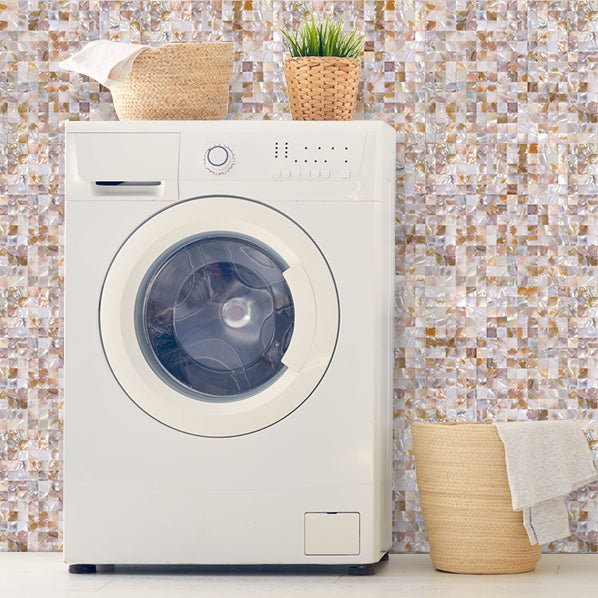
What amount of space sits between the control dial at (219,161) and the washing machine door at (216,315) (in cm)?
7

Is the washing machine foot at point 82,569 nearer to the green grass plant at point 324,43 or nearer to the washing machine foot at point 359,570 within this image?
the washing machine foot at point 359,570

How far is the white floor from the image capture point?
7.03ft

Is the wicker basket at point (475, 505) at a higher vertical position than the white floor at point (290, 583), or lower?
higher

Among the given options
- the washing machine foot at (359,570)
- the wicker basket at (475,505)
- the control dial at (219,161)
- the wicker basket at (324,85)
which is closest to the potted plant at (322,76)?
the wicker basket at (324,85)

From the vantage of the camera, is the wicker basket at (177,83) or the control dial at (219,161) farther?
the wicker basket at (177,83)

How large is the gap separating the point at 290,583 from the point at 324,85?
3.77 ft

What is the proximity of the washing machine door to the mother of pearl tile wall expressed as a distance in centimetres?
48

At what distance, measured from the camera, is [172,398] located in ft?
7.54

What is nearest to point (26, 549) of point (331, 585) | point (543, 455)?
point (331, 585)

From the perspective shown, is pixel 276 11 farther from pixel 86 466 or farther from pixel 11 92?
pixel 86 466

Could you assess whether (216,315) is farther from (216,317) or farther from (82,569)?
(82,569)

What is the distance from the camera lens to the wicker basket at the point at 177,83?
2473 millimetres

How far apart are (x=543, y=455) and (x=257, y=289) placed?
74 centimetres

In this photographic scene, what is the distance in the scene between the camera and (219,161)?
7.69 feet
